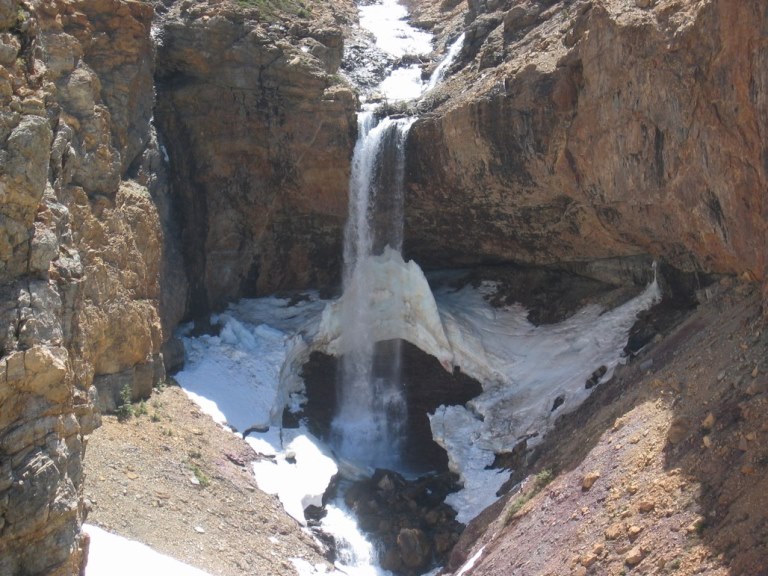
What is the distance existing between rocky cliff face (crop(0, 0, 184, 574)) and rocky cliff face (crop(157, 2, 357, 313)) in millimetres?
4602

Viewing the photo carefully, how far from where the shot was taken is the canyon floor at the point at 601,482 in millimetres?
12750

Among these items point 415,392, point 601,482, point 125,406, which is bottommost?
point 601,482

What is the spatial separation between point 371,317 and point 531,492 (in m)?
9.33

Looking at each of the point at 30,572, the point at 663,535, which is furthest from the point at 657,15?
the point at 30,572

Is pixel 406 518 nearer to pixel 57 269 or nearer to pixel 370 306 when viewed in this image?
pixel 370 306

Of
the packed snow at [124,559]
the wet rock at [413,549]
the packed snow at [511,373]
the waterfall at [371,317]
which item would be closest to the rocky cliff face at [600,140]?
the waterfall at [371,317]

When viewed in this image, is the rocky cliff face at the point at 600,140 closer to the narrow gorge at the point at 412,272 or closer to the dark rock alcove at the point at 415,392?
the narrow gorge at the point at 412,272

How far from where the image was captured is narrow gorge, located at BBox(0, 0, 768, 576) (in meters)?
12.9

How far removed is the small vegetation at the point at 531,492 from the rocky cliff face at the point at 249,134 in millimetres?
11601

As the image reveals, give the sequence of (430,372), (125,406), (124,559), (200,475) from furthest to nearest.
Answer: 1. (430,372)
2. (125,406)
3. (200,475)
4. (124,559)

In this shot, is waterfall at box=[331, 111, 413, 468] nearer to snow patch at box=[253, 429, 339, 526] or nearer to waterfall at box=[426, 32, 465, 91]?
snow patch at box=[253, 429, 339, 526]

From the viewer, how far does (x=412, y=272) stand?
25078 mm

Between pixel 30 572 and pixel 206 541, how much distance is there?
5238 millimetres

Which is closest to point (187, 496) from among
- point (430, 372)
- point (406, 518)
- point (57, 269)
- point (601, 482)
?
point (406, 518)
